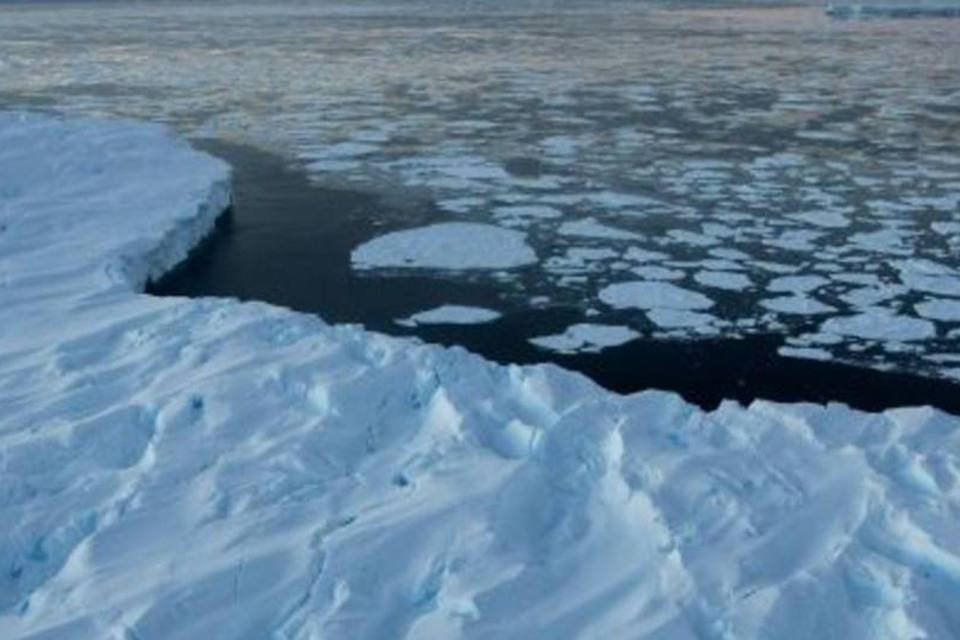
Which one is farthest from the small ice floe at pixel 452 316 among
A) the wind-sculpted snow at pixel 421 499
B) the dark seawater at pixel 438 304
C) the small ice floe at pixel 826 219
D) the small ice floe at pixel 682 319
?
the small ice floe at pixel 826 219

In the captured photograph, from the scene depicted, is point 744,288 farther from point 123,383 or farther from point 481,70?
point 481,70

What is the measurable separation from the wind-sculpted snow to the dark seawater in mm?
934

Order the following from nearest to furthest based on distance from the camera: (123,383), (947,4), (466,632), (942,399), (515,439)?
(466,632), (515,439), (123,383), (942,399), (947,4)

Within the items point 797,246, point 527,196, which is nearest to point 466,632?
point 797,246

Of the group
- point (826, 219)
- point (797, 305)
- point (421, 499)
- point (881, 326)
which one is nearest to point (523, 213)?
point (826, 219)

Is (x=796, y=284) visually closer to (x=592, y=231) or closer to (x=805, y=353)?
(x=805, y=353)

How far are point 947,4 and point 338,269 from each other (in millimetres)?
41367

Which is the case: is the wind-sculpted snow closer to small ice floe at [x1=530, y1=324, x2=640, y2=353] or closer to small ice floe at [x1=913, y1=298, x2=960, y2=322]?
small ice floe at [x1=530, y1=324, x2=640, y2=353]

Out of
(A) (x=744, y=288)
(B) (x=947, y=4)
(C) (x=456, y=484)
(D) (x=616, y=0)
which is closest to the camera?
(C) (x=456, y=484)

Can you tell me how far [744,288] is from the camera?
6.84m

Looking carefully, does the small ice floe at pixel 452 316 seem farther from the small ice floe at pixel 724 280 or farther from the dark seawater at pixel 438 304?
the small ice floe at pixel 724 280

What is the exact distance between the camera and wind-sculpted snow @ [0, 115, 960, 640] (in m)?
3.11

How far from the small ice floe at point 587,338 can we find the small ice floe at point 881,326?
1.19m

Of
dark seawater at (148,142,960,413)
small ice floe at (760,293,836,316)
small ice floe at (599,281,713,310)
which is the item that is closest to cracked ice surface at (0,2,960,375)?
small ice floe at (760,293,836,316)
